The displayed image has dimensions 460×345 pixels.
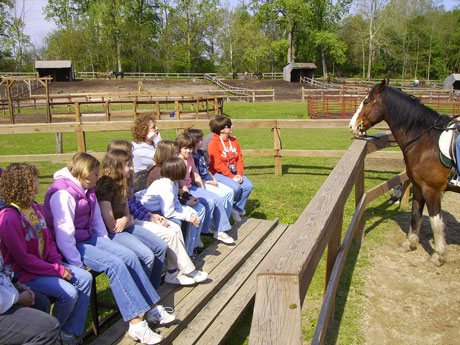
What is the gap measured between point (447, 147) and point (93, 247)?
369cm

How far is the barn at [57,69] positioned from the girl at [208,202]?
46799 mm

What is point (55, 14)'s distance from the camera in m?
61.4

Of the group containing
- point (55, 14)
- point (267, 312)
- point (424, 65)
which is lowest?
point (267, 312)

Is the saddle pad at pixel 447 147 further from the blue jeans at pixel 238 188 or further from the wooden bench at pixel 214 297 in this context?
the blue jeans at pixel 238 188

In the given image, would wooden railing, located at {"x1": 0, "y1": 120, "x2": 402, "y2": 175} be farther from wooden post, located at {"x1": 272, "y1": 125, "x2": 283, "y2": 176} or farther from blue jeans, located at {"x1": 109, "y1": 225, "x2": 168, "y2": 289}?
blue jeans, located at {"x1": 109, "y1": 225, "x2": 168, "y2": 289}

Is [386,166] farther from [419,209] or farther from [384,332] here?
[384,332]

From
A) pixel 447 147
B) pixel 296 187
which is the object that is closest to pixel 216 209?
pixel 447 147

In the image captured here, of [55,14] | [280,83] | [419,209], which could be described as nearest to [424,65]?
[280,83]

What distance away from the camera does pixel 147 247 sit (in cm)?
329

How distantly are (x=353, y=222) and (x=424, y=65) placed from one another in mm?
68120

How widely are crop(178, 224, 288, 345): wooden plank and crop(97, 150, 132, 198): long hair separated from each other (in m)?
1.13

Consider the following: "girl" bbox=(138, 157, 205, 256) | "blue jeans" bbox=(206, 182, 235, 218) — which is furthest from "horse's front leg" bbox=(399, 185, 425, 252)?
"girl" bbox=(138, 157, 205, 256)

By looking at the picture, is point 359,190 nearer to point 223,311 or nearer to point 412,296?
point 412,296

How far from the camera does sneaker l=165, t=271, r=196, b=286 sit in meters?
3.46
